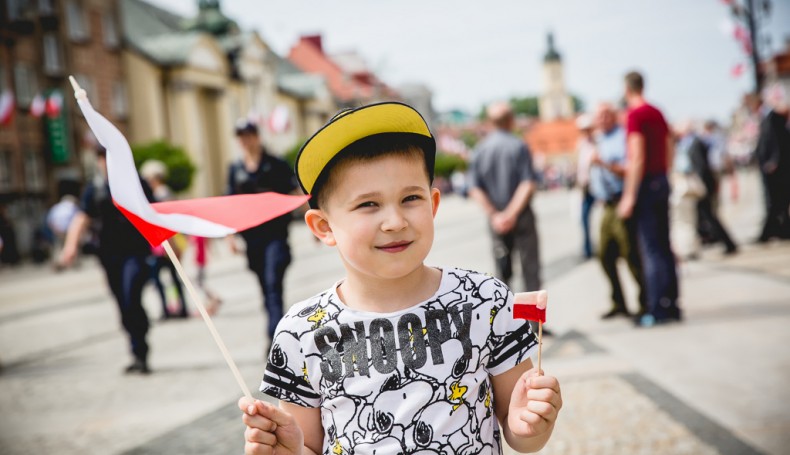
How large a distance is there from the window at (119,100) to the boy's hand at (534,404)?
33209 mm

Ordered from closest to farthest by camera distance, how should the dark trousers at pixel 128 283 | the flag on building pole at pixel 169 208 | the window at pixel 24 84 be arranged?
the flag on building pole at pixel 169 208, the dark trousers at pixel 128 283, the window at pixel 24 84

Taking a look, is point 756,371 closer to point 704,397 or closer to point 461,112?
point 704,397

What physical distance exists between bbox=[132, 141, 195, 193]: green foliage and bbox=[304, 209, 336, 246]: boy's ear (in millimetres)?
28960

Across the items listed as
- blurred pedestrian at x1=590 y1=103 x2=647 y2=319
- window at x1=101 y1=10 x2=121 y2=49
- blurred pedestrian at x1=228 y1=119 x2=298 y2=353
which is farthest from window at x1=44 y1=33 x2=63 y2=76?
blurred pedestrian at x1=590 y1=103 x2=647 y2=319

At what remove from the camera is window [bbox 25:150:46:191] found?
91.1 ft

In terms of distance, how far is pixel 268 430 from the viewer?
1.64m

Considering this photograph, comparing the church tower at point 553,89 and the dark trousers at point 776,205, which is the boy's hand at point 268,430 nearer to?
the dark trousers at point 776,205

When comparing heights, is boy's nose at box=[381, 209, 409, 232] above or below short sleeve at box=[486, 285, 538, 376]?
above

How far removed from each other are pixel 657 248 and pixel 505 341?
179 inches

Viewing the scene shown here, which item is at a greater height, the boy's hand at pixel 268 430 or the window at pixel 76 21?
the window at pixel 76 21

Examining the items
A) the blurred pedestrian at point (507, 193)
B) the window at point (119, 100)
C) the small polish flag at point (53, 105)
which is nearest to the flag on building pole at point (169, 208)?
the blurred pedestrian at point (507, 193)

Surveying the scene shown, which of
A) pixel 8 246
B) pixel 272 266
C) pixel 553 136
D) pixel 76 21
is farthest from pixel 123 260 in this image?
pixel 553 136

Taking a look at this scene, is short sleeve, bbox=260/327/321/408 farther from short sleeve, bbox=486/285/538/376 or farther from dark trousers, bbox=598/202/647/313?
dark trousers, bbox=598/202/647/313

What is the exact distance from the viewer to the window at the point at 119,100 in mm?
32675
